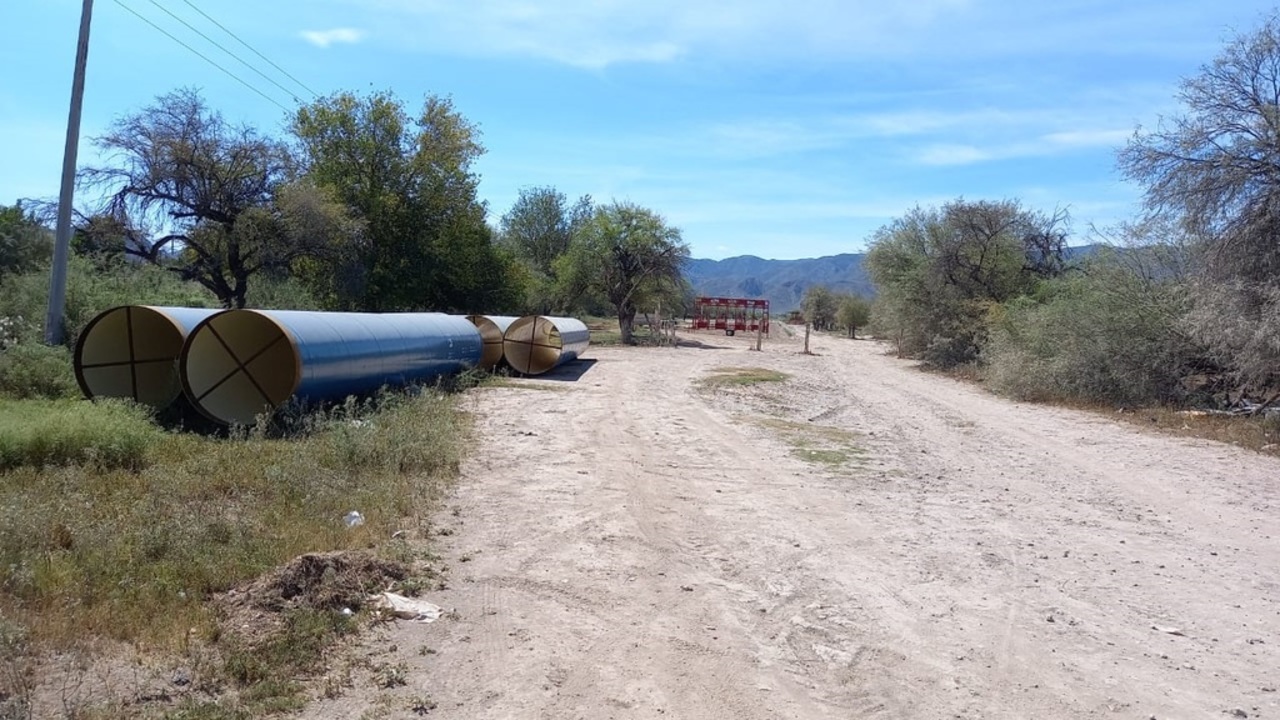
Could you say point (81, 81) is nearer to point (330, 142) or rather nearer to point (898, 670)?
point (898, 670)

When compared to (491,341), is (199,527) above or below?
below

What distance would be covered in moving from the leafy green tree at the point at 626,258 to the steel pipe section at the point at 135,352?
3098 centimetres

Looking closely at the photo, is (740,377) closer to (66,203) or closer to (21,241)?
(66,203)

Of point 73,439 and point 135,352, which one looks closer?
point 73,439

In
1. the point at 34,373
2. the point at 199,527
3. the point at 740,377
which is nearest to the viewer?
the point at 199,527

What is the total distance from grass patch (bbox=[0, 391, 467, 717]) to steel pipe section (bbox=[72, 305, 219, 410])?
197cm

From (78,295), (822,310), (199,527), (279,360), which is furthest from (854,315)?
(199,527)

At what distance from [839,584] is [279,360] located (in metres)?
11.0

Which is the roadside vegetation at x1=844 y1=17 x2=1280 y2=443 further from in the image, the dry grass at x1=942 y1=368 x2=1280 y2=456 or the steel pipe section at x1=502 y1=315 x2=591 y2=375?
the steel pipe section at x1=502 y1=315 x2=591 y2=375

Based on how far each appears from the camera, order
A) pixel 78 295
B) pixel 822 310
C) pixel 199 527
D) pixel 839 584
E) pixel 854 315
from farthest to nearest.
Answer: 1. pixel 822 310
2. pixel 854 315
3. pixel 78 295
4. pixel 839 584
5. pixel 199 527

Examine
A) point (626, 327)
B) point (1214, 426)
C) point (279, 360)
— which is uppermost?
point (279, 360)

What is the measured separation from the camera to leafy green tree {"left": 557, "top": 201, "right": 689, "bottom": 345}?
45156 mm

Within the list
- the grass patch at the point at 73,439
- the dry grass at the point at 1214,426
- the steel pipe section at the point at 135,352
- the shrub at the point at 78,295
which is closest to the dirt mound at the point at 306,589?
the grass patch at the point at 73,439

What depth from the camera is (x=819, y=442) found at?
14344mm
